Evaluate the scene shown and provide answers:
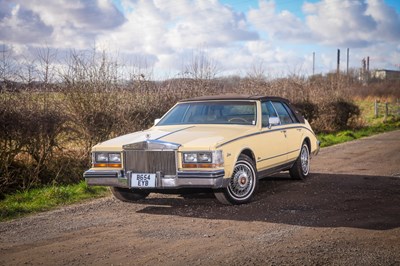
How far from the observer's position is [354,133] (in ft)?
69.6

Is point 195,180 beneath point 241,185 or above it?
above

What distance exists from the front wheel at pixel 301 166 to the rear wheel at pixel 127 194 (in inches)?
124

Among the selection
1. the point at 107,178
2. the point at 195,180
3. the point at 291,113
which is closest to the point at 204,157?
the point at 195,180

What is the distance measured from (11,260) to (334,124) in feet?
64.4

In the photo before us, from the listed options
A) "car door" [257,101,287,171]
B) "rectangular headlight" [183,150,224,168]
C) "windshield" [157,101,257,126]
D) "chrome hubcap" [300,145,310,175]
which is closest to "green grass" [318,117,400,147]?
"chrome hubcap" [300,145,310,175]

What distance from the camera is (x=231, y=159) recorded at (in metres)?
7.09

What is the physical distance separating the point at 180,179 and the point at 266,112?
101 inches

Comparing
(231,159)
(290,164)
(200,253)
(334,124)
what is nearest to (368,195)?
(290,164)

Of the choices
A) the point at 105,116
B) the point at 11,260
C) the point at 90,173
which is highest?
the point at 105,116

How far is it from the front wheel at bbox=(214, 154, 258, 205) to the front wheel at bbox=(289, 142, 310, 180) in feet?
7.18

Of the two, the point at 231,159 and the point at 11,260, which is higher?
the point at 231,159

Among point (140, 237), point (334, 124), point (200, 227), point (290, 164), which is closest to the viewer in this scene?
point (140, 237)

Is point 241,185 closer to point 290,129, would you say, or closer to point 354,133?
point 290,129

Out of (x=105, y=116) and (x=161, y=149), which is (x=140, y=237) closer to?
(x=161, y=149)
